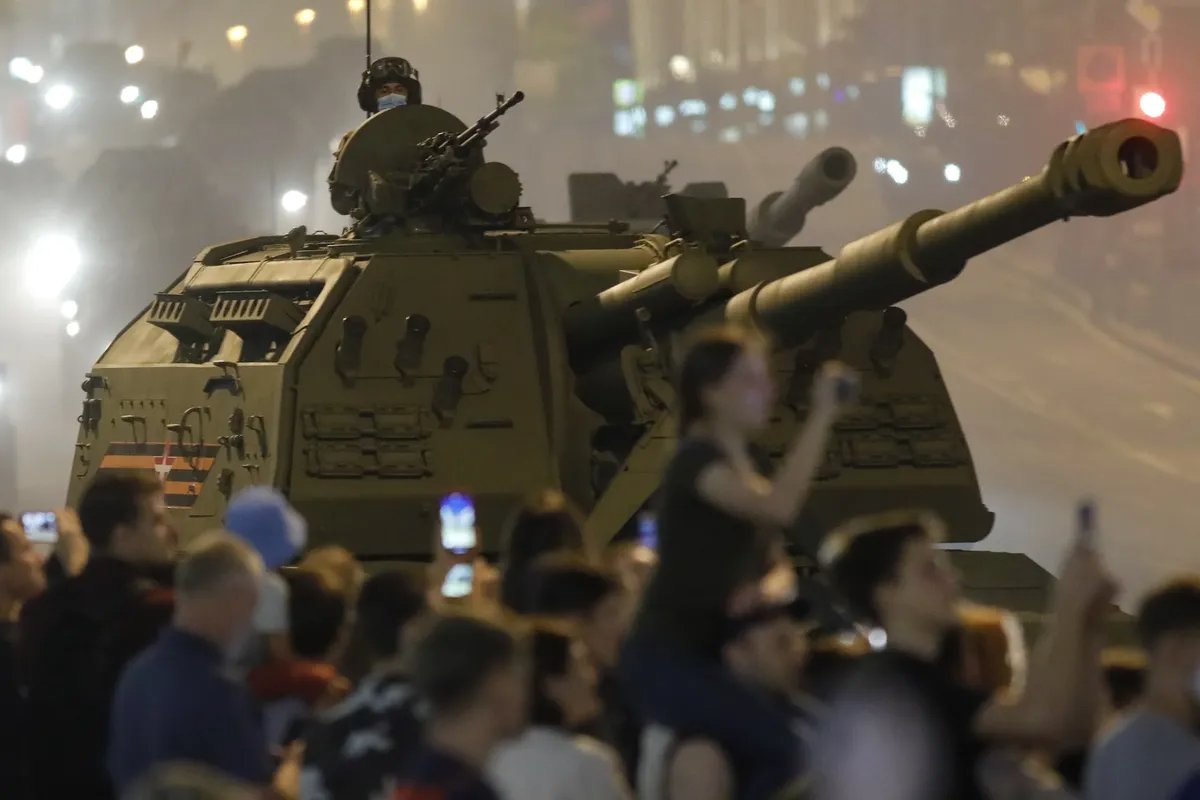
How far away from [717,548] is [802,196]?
8782 millimetres

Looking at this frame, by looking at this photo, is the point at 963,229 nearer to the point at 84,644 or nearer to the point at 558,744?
the point at 84,644

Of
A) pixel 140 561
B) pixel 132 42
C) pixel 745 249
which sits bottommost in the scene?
pixel 140 561

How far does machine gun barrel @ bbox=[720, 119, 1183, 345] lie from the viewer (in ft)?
28.0

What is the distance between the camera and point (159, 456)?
13.3 metres

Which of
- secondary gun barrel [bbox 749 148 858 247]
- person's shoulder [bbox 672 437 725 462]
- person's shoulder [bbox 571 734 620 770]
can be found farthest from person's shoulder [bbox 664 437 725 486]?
secondary gun barrel [bbox 749 148 858 247]

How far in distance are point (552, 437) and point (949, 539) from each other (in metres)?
1.98

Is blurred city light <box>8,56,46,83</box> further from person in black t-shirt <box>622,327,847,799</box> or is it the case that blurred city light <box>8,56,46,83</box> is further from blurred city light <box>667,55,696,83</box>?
person in black t-shirt <box>622,327,847,799</box>

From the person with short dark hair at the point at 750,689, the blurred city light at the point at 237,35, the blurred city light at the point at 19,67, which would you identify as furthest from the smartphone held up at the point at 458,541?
the blurred city light at the point at 19,67

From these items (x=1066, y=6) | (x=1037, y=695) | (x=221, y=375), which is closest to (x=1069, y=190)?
(x=1037, y=695)

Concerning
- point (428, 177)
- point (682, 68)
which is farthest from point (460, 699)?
point (682, 68)

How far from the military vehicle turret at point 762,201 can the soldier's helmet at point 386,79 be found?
162 cm

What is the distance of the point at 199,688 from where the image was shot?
6492 mm

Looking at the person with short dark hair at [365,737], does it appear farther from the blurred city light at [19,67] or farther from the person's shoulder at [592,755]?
the blurred city light at [19,67]

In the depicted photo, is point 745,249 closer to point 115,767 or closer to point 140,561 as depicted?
point 140,561
